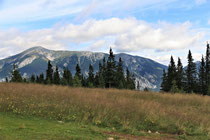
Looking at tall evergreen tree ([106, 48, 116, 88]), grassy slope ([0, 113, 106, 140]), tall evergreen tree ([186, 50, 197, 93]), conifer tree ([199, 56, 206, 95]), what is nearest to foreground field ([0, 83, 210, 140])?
grassy slope ([0, 113, 106, 140])

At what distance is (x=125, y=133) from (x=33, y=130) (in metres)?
3.99

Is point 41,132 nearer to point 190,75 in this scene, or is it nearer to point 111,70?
point 111,70

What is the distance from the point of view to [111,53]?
156ft

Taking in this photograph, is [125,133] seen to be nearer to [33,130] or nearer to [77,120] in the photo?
[77,120]

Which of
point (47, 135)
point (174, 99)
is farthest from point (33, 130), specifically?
point (174, 99)

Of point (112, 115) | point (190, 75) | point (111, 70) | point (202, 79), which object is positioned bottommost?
point (112, 115)

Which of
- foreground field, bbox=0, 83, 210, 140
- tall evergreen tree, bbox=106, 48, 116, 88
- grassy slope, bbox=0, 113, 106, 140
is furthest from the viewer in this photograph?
tall evergreen tree, bbox=106, 48, 116, 88

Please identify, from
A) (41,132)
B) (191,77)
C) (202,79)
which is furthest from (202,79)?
(41,132)

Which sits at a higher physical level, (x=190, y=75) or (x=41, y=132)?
(x=190, y=75)

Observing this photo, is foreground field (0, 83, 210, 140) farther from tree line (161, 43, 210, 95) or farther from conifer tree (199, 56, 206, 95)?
conifer tree (199, 56, 206, 95)

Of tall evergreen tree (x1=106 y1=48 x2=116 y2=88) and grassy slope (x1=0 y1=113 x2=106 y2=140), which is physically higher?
tall evergreen tree (x1=106 y1=48 x2=116 y2=88)

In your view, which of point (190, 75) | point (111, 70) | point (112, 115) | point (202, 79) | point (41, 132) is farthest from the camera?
point (190, 75)

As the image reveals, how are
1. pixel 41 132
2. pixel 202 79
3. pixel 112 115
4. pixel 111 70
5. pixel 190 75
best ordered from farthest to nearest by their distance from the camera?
pixel 190 75
pixel 202 79
pixel 111 70
pixel 112 115
pixel 41 132

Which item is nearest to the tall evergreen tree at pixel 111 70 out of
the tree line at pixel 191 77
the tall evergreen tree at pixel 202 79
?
the tree line at pixel 191 77
